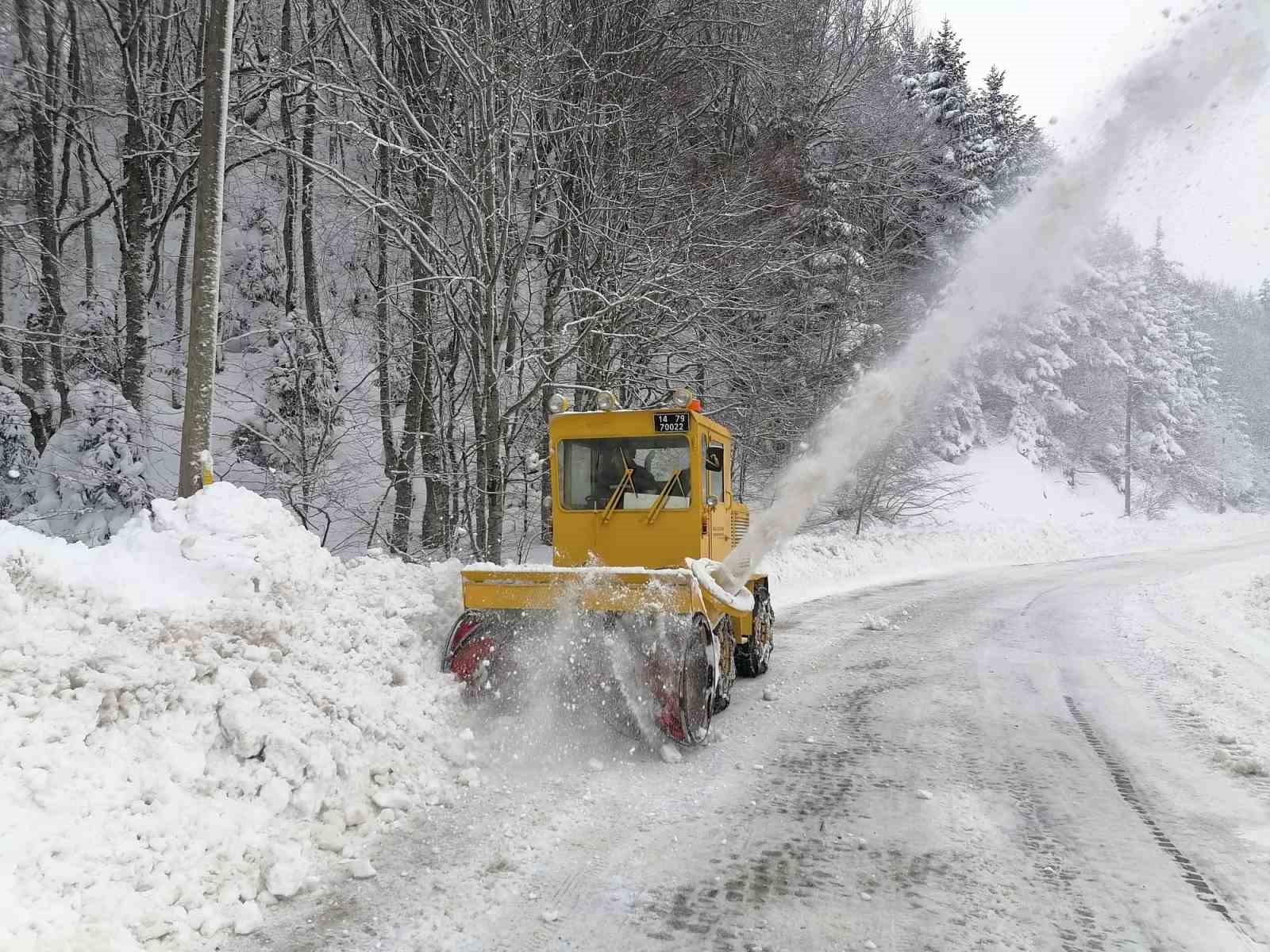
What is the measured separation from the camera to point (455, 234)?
49.8 feet

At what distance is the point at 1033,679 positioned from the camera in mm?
8656

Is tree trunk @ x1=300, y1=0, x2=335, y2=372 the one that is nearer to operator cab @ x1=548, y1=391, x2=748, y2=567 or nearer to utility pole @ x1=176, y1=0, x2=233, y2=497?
utility pole @ x1=176, y1=0, x2=233, y2=497

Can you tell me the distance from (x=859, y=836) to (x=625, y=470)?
3852 mm

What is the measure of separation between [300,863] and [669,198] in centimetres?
1349

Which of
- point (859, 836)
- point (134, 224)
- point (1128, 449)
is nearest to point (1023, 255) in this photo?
point (859, 836)

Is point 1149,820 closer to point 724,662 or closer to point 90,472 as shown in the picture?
point 724,662

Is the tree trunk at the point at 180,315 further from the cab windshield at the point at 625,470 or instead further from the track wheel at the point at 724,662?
the track wheel at the point at 724,662

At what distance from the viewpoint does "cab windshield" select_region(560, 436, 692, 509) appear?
7.37 m

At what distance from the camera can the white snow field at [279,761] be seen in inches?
137

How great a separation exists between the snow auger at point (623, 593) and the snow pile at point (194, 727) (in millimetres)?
633

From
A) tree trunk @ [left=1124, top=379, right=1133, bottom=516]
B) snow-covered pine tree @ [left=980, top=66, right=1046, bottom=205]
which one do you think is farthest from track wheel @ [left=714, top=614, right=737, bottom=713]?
tree trunk @ [left=1124, top=379, right=1133, bottom=516]


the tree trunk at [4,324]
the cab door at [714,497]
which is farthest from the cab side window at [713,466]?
the tree trunk at [4,324]

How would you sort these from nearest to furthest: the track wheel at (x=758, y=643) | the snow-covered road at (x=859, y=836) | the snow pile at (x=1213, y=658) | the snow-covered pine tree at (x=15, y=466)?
the snow-covered road at (x=859, y=836)
the snow pile at (x=1213, y=658)
the track wheel at (x=758, y=643)
the snow-covered pine tree at (x=15, y=466)

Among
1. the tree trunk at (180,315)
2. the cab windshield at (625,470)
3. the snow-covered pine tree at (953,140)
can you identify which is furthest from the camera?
the snow-covered pine tree at (953,140)
